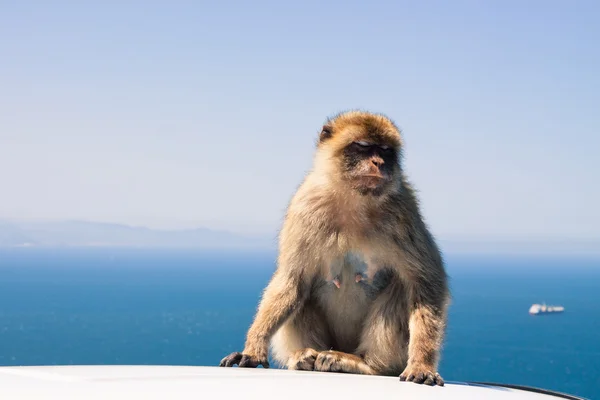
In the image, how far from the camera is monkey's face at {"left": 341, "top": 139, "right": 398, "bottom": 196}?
404 cm

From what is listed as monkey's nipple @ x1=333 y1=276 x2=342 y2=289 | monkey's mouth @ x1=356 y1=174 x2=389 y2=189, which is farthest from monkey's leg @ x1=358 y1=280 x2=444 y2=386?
monkey's mouth @ x1=356 y1=174 x2=389 y2=189

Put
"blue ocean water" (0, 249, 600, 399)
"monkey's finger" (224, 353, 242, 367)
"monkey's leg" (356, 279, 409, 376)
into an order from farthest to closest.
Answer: "blue ocean water" (0, 249, 600, 399)
"monkey's leg" (356, 279, 409, 376)
"monkey's finger" (224, 353, 242, 367)

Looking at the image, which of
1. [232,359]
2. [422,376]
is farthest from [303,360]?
[422,376]

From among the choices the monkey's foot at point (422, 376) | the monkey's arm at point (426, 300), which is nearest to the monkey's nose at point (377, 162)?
→ the monkey's arm at point (426, 300)

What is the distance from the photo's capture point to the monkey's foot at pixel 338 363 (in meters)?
3.82

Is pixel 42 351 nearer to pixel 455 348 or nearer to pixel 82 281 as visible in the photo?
pixel 455 348

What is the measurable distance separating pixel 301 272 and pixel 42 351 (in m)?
105

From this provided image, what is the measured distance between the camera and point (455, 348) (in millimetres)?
104188

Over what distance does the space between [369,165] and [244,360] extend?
127 centimetres

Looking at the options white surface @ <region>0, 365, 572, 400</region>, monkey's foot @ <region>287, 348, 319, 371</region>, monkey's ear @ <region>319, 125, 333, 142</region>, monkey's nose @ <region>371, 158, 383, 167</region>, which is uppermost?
monkey's ear @ <region>319, 125, 333, 142</region>

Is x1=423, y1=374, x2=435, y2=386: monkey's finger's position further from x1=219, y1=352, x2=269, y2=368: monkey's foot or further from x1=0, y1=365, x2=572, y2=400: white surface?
x1=219, y1=352, x2=269, y2=368: monkey's foot

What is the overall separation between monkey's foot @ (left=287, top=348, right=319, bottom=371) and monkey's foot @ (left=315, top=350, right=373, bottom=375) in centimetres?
5

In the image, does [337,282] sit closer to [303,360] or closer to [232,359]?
[303,360]

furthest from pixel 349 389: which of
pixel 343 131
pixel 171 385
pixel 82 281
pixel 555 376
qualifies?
pixel 82 281
